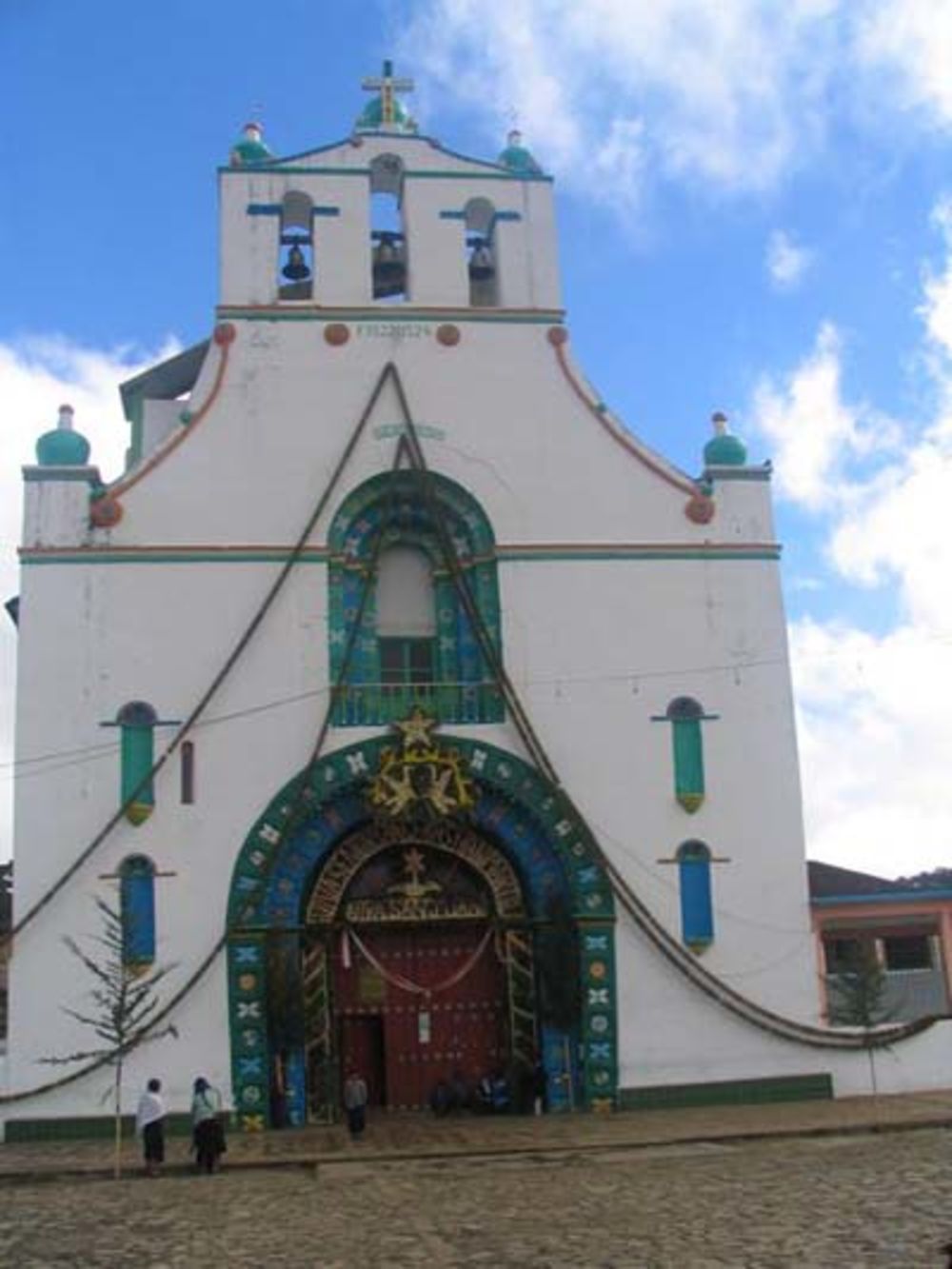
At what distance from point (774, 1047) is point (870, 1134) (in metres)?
3.91

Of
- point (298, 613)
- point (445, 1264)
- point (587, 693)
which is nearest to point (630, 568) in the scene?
point (587, 693)

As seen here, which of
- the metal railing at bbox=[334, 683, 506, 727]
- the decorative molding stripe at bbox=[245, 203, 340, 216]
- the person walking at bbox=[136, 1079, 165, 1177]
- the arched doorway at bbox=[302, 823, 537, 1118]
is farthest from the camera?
the decorative molding stripe at bbox=[245, 203, 340, 216]

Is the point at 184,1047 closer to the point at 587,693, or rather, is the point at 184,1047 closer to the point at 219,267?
the point at 587,693

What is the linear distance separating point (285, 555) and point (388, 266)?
6.29 metres

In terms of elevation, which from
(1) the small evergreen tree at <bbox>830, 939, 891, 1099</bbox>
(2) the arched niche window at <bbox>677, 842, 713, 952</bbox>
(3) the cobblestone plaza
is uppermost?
(2) the arched niche window at <bbox>677, 842, 713, 952</bbox>

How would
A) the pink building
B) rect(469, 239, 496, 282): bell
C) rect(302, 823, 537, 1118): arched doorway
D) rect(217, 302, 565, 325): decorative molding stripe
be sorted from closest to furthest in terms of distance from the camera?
rect(302, 823, 537, 1118): arched doorway, rect(217, 302, 565, 325): decorative molding stripe, the pink building, rect(469, 239, 496, 282): bell

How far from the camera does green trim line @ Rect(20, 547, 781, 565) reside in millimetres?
22906

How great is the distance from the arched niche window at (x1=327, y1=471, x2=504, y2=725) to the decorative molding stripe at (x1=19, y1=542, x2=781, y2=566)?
0.51 meters

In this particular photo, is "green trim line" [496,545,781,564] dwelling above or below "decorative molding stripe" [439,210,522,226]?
below

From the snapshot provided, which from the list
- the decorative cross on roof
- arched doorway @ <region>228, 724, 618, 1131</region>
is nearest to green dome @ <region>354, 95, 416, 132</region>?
the decorative cross on roof

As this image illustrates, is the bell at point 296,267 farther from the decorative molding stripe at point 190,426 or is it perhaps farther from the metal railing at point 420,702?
the metal railing at point 420,702

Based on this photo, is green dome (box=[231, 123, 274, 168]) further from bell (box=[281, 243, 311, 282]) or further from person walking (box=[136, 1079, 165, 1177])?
person walking (box=[136, 1079, 165, 1177])

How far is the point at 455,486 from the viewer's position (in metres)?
24.2

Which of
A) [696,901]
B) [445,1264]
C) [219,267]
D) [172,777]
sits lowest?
[445,1264]
